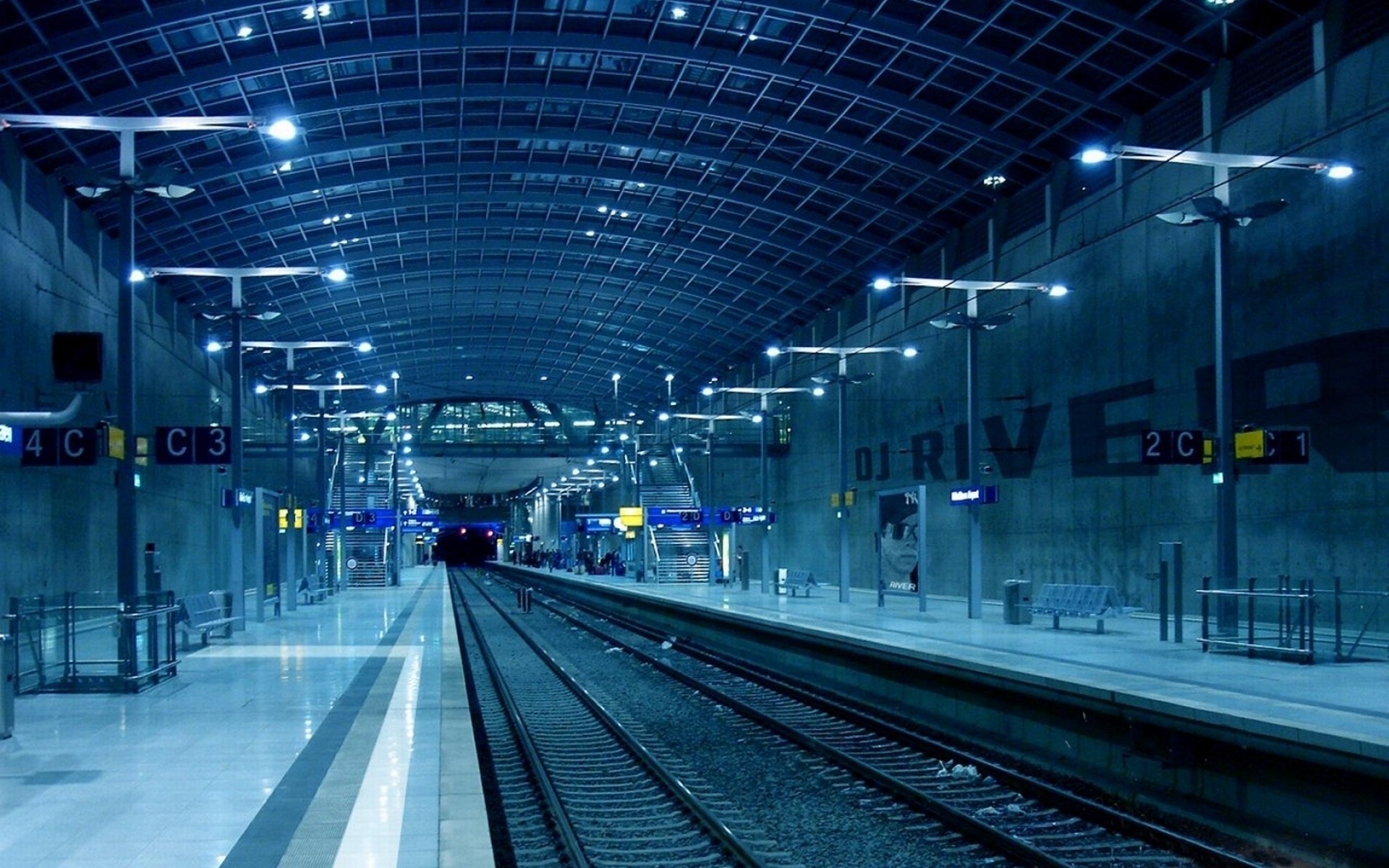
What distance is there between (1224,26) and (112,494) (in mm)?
29937

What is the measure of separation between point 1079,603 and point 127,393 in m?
16.3

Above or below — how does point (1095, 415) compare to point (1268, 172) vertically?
below

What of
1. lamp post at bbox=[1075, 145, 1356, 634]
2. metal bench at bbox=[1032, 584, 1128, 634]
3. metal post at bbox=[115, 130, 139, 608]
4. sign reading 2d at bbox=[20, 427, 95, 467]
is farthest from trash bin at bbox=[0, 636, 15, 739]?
metal bench at bbox=[1032, 584, 1128, 634]

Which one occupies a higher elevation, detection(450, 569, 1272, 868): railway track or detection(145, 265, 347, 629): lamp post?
detection(145, 265, 347, 629): lamp post

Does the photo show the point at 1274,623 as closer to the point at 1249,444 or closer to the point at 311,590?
the point at 1249,444

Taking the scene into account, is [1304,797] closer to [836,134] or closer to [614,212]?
[836,134]

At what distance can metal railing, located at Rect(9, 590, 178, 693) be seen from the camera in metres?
16.0

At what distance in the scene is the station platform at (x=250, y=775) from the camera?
26.3ft

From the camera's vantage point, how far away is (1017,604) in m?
26.7

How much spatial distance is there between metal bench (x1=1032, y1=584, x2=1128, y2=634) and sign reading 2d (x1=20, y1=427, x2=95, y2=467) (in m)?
16.3

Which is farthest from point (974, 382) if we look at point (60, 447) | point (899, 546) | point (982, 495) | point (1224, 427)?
point (60, 447)

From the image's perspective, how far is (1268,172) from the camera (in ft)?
82.2

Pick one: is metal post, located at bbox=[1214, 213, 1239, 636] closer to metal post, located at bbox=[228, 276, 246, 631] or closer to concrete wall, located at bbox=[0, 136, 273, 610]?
metal post, located at bbox=[228, 276, 246, 631]

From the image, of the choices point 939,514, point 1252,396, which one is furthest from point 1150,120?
point 939,514
